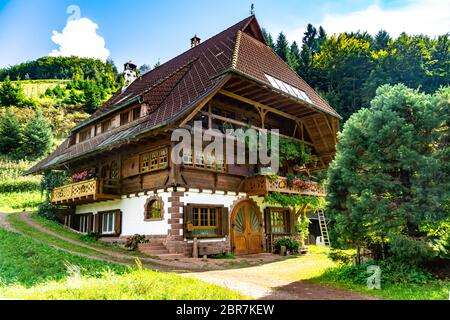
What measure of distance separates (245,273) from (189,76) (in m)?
11.0

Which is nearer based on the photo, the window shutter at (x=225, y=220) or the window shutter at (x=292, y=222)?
the window shutter at (x=225, y=220)

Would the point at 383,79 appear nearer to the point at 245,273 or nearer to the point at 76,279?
the point at 245,273

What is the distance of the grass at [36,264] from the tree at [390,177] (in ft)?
22.2

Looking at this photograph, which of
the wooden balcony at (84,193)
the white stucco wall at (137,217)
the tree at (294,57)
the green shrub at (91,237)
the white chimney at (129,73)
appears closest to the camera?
the white stucco wall at (137,217)

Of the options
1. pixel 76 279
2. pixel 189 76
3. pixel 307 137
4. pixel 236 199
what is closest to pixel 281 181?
pixel 236 199

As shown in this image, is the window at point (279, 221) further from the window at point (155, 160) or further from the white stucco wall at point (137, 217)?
the window at point (155, 160)

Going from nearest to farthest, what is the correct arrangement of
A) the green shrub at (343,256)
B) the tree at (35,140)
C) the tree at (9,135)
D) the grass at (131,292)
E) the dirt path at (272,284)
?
the grass at (131,292), the dirt path at (272,284), the green shrub at (343,256), the tree at (9,135), the tree at (35,140)

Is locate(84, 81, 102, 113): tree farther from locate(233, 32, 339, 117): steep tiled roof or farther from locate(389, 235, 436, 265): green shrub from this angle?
locate(389, 235, 436, 265): green shrub

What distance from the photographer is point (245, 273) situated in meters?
11.2

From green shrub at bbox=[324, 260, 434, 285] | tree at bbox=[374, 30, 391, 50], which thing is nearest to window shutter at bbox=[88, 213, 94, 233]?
green shrub at bbox=[324, 260, 434, 285]

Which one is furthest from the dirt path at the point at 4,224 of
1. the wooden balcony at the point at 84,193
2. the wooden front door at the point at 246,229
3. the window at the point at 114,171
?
the wooden front door at the point at 246,229

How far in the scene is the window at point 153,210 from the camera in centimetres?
1551

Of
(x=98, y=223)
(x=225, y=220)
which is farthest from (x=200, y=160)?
(x=98, y=223)

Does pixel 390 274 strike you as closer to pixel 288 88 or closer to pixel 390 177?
pixel 390 177
